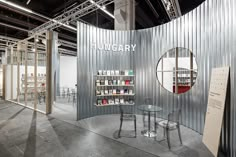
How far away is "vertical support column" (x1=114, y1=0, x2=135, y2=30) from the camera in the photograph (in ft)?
20.4

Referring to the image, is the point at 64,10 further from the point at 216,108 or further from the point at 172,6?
the point at 216,108

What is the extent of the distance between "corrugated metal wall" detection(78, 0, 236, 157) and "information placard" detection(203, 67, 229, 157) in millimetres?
144

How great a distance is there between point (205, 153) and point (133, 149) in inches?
59.1

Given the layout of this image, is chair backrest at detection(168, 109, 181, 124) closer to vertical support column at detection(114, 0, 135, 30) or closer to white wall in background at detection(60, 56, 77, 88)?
vertical support column at detection(114, 0, 135, 30)

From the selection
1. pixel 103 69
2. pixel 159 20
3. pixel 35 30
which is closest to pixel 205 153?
pixel 103 69

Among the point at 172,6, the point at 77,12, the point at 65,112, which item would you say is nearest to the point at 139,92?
the point at 65,112

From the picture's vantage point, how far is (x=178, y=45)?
15.4 feet

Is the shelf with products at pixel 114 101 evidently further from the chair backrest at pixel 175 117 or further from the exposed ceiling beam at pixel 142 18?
the exposed ceiling beam at pixel 142 18

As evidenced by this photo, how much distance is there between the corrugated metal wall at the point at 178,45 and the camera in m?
2.88

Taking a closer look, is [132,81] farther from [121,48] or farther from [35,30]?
[35,30]

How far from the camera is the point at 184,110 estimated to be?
4.54 meters

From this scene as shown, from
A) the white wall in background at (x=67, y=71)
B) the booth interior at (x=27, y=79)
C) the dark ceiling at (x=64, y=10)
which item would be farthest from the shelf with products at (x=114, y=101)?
the white wall in background at (x=67, y=71)

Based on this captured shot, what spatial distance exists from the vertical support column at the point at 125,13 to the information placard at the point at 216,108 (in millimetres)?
4096

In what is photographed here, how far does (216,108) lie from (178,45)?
8.05ft
